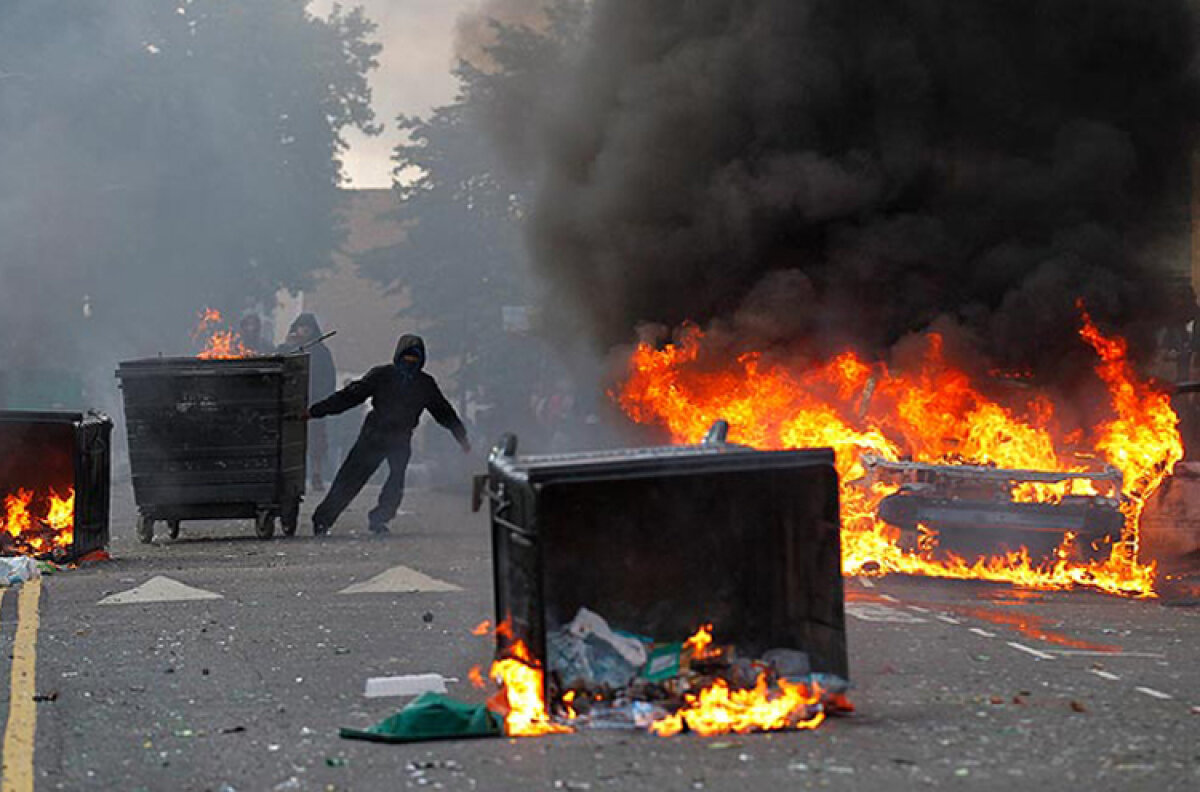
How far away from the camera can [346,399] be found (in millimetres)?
17734

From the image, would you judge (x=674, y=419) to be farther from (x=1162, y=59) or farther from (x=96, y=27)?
(x=96, y=27)

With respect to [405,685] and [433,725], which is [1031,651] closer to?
[405,685]

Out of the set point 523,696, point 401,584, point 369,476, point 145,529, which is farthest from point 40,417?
point 523,696

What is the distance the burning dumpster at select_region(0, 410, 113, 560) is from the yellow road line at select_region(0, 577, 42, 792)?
9.98 ft

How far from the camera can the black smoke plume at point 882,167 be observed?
58.7ft

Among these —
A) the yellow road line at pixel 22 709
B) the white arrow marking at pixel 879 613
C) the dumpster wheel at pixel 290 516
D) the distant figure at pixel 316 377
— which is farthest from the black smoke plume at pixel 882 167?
the yellow road line at pixel 22 709

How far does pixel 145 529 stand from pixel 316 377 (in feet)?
25.4

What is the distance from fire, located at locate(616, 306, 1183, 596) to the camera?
1373 cm

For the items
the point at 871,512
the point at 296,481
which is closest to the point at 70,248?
the point at 296,481

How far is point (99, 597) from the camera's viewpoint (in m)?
12.3

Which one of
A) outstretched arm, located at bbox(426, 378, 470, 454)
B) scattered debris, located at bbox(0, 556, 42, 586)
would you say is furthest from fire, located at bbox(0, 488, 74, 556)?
outstretched arm, located at bbox(426, 378, 470, 454)

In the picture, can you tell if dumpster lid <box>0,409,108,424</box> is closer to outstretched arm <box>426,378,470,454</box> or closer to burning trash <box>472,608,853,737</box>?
outstretched arm <box>426,378,470,454</box>

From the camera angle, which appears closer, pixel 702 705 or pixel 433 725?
pixel 433 725

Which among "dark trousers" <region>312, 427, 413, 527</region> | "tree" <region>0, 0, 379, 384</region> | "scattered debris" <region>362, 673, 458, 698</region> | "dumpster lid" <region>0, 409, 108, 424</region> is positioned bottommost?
"scattered debris" <region>362, 673, 458, 698</region>
